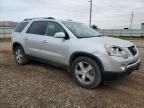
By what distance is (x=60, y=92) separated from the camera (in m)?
4.16

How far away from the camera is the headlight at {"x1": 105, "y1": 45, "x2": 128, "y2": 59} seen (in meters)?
4.02

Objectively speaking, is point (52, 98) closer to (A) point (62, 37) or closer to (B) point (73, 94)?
(B) point (73, 94)

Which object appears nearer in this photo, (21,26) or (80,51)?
(80,51)

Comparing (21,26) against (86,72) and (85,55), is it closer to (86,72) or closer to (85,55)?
(85,55)

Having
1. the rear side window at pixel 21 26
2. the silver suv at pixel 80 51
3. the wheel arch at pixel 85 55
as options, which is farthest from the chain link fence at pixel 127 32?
the wheel arch at pixel 85 55

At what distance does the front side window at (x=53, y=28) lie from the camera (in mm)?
5125

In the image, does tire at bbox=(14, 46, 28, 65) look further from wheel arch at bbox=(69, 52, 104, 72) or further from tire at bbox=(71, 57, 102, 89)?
tire at bbox=(71, 57, 102, 89)

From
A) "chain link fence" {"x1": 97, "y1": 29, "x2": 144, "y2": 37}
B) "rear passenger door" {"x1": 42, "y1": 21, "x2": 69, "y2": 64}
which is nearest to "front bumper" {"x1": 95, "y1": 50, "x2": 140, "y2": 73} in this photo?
"rear passenger door" {"x1": 42, "y1": 21, "x2": 69, "y2": 64}

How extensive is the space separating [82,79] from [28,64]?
2984 millimetres

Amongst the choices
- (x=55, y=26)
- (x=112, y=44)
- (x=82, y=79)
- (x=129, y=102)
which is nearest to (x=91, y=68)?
(x=82, y=79)

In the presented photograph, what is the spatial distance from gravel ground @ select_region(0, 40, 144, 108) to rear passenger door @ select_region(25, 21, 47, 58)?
0.74 metres

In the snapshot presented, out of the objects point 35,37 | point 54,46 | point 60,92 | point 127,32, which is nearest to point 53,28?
point 54,46

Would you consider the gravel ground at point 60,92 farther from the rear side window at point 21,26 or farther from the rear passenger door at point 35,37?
the rear side window at point 21,26

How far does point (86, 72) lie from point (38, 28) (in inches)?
94.2
